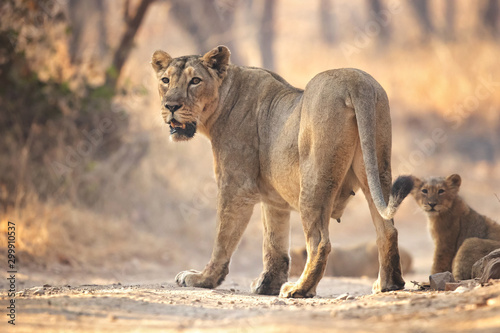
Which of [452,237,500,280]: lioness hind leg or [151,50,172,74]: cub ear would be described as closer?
[452,237,500,280]: lioness hind leg

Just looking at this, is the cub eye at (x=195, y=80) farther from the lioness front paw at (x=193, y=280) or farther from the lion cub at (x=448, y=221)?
the lion cub at (x=448, y=221)

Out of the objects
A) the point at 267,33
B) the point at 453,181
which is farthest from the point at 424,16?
the point at 453,181

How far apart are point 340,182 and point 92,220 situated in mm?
5833

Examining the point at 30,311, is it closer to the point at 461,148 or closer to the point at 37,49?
the point at 37,49

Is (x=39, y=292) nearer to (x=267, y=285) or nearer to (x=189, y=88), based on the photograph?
(x=267, y=285)

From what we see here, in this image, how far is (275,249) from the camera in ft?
19.1

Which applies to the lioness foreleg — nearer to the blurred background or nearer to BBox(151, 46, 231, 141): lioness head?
BBox(151, 46, 231, 141): lioness head

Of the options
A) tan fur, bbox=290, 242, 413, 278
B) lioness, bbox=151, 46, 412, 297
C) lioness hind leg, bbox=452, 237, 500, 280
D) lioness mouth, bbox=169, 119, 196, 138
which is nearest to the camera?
lioness, bbox=151, 46, 412, 297

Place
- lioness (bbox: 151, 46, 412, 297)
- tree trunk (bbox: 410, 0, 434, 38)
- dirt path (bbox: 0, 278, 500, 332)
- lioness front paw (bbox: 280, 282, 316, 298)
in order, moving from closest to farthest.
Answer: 1. dirt path (bbox: 0, 278, 500, 332)
2. lioness (bbox: 151, 46, 412, 297)
3. lioness front paw (bbox: 280, 282, 316, 298)
4. tree trunk (bbox: 410, 0, 434, 38)

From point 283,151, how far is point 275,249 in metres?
0.95

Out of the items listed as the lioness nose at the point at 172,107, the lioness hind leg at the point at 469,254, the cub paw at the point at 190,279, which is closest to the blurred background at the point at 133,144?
the cub paw at the point at 190,279

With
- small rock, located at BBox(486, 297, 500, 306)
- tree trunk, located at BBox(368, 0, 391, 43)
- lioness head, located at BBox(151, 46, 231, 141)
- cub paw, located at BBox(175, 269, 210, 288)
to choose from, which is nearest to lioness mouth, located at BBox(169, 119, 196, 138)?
lioness head, located at BBox(151, 46, 231, 141)

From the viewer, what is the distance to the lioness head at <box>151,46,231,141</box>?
5.53m

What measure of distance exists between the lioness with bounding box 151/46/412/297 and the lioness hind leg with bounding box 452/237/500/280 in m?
0.82
